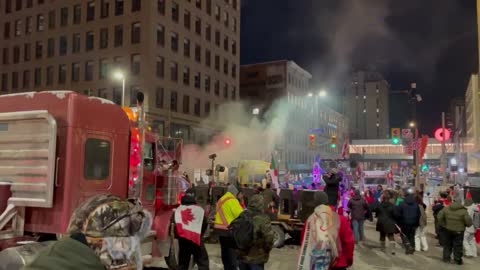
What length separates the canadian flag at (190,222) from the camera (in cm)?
733

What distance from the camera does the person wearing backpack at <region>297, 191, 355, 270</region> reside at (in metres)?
5.58

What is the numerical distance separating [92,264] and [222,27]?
5366cm

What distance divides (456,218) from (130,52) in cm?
3620

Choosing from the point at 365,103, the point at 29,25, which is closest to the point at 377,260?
the point at 29,25

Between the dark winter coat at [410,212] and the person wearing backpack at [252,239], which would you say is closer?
the person wearing backpack at [252,239]

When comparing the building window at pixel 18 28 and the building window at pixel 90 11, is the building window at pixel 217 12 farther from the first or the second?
the building window at pixel 18 28

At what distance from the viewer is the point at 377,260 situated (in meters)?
11.7

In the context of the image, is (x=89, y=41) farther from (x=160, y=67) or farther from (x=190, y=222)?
(x=190, y=222)

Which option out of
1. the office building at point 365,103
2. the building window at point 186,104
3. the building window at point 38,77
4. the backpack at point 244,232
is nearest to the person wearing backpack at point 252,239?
the backpack at point 244,232

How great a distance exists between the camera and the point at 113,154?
7668mm

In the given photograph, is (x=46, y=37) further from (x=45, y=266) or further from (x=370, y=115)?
(x=370, y=115)

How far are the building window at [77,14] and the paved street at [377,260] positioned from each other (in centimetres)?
3900

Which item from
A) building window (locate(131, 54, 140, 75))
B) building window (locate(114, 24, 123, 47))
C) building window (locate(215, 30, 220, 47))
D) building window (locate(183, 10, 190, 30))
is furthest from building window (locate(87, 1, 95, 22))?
building window (locate(215, 30, 220, 47))

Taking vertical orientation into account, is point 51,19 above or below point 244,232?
above
